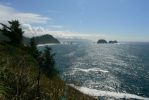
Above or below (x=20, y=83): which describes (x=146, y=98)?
below

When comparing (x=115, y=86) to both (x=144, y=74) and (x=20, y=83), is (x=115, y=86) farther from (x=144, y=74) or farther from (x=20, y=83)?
(x=20, y=83)

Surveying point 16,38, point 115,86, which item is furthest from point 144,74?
point 16,38

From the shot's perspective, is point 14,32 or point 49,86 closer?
point 49,86

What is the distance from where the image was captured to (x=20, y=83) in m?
5.57

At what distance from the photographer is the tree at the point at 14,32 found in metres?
46.0

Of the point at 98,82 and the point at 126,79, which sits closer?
the point at 98,82

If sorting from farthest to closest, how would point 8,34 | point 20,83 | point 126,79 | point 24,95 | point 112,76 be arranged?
point 112,76, point 126,79, point 8,34, point 20,83, point 24,95

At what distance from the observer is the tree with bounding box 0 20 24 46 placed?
46000 mm

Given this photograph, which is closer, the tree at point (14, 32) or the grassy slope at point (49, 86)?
the grassy slope at point (49, 86)

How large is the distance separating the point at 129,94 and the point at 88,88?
12.8 m

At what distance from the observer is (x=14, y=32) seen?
45.8 m

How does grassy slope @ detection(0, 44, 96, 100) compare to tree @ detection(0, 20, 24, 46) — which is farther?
tree @ detection(0, 20, 24, 46)


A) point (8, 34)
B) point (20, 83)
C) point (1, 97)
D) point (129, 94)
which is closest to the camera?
point (1, 97)

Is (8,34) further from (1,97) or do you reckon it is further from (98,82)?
(98,82)
